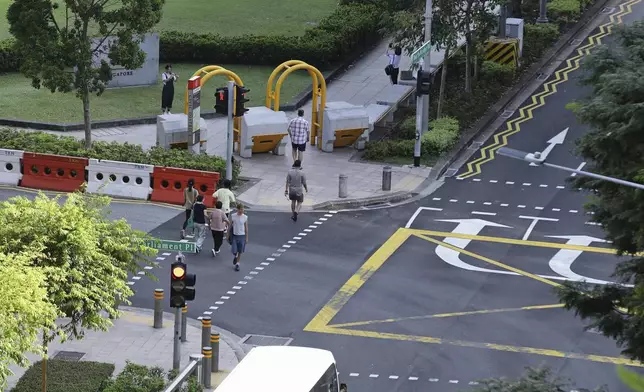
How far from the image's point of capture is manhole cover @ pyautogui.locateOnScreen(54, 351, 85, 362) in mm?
20341

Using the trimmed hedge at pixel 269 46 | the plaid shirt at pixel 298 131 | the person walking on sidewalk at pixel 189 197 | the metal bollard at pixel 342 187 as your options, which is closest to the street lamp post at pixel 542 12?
the trimmed hedge at pixel 269 46

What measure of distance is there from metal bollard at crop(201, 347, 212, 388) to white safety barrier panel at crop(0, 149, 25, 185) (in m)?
12.4

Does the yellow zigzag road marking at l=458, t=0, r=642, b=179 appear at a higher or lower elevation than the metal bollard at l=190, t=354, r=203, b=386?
higher

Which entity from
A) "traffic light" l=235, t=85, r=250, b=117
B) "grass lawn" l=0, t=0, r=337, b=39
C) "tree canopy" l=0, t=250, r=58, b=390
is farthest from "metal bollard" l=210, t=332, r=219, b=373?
"grass lawn" l=0, t=0, r=337, b=39

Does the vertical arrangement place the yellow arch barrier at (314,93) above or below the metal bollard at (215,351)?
above

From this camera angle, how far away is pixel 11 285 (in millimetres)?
15602

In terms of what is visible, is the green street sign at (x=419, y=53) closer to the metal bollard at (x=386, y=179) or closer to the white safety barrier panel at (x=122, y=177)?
the metal bollard at (x=386, y=179)

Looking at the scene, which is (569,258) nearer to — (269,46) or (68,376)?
(68,376)

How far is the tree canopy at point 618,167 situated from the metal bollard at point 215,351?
5.60 metres

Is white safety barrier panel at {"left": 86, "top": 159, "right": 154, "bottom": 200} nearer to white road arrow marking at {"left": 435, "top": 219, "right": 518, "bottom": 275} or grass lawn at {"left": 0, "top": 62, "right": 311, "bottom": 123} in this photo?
grass lawn at {"left": 0, "top": 62, "right": 311, "bottom": 123}

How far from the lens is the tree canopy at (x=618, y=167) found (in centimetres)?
1556

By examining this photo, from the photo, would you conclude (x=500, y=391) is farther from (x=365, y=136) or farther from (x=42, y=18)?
(x=365, y=136)

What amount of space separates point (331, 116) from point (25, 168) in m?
8.26

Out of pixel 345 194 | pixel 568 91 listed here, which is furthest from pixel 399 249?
pixel 568 91
